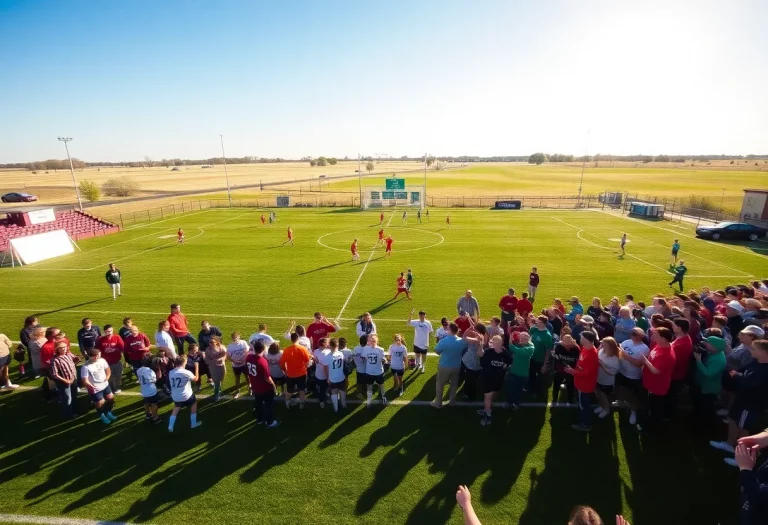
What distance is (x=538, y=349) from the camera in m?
8.80

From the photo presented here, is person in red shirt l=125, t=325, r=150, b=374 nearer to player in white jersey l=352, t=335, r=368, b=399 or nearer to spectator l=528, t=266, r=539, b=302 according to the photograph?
player in white jersey l=352, t=335, r=368, b=399

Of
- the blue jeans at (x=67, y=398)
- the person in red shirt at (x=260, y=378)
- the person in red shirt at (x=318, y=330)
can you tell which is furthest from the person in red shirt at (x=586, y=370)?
the blue jeans at (x=67, y=398)

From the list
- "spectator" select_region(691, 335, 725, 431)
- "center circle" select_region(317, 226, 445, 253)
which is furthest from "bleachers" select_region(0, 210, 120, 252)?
"spectator" select_region(691, 335, 725, 431)

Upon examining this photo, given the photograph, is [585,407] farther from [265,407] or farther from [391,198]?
[391,198]

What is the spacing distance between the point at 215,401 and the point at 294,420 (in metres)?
2.15

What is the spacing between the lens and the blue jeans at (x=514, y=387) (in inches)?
331

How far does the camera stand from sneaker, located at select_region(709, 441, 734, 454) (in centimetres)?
698

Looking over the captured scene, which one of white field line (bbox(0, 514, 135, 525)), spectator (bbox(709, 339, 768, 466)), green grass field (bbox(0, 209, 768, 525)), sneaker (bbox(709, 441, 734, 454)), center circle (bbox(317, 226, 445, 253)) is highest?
spectator (bbox(709, 339, 768, 466))

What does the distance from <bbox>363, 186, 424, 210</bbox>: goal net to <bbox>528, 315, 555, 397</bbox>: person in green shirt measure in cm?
4252

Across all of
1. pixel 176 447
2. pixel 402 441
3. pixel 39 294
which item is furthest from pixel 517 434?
pixel 39 294

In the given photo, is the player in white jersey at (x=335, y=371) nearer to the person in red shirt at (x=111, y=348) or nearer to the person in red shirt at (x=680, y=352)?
the person in red shirt at (x=111, y=348)

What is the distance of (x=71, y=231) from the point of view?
30.2 m

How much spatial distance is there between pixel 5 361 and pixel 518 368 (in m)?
12.0

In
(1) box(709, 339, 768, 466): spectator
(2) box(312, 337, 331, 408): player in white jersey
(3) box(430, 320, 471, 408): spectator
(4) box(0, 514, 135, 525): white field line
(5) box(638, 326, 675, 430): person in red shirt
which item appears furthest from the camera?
(2) box(312, 337, 331, 408): player in white jersey
